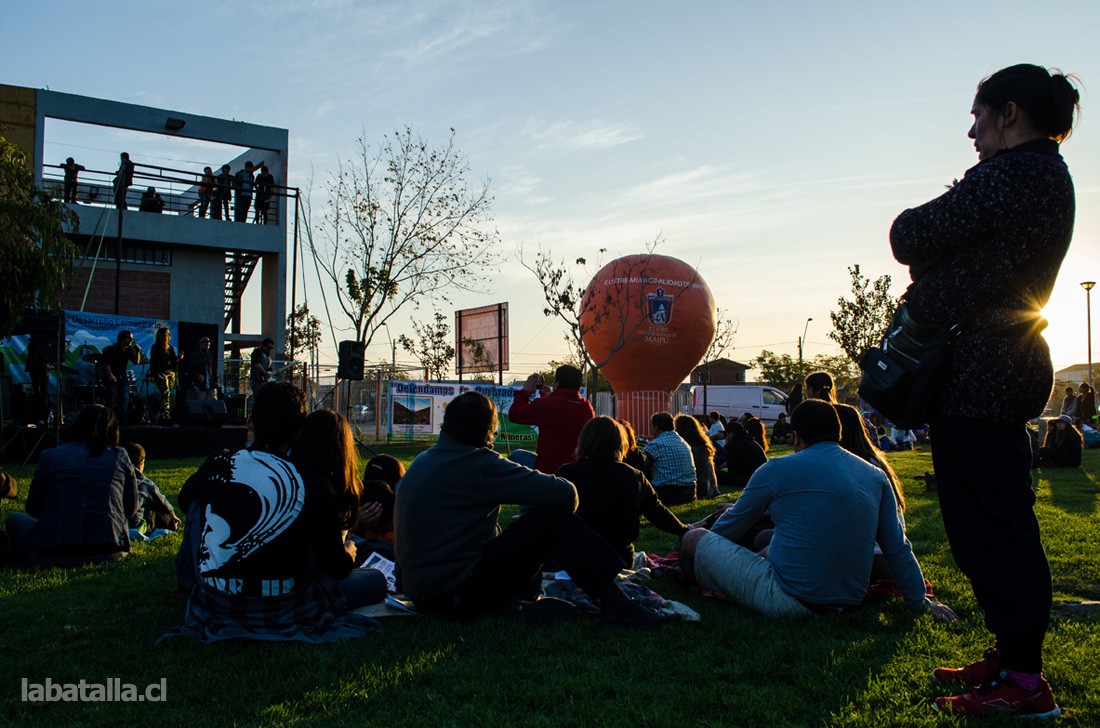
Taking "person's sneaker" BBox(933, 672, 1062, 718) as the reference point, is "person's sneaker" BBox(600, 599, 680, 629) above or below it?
below

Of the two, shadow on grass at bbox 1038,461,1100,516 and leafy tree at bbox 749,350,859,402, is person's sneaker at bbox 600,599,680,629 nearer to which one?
shadow on grass at bbox 1038,461,1100,516

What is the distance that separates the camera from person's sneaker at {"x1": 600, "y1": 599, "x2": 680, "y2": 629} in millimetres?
4270

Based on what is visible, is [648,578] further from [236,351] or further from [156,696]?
[236,351]

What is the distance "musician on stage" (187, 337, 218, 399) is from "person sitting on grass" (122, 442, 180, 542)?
367 inches

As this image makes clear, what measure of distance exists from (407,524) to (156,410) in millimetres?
13352

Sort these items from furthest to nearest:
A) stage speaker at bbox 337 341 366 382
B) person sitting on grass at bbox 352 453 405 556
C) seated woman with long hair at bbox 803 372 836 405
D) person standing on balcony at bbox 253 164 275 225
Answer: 1. person standing on balcony at bbox 253 164 275 225
2. stage speaker at bbox 337 341 366 382
3. seated woman with long hair at bbox 803 372 836 405
4. person sitting on grass at bbox 352 453 405 556

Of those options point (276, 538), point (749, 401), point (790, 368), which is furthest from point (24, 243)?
point (790, 368)

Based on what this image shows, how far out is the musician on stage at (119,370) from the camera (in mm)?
14508

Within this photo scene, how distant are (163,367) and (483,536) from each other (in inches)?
511

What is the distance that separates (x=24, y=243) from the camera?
1251 cm

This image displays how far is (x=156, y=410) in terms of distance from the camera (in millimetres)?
15938

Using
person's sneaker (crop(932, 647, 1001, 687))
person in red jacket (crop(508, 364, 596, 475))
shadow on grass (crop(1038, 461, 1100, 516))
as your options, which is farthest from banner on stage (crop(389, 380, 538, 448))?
person's sneaker (crop(932, 647, 1001, 687))

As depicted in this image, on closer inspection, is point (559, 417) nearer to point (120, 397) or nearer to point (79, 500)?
point (79, 500)

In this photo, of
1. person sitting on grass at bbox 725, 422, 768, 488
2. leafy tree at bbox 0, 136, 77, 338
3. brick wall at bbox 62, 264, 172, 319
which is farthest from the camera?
brick wall at bbox 62, 264, 172, 319
